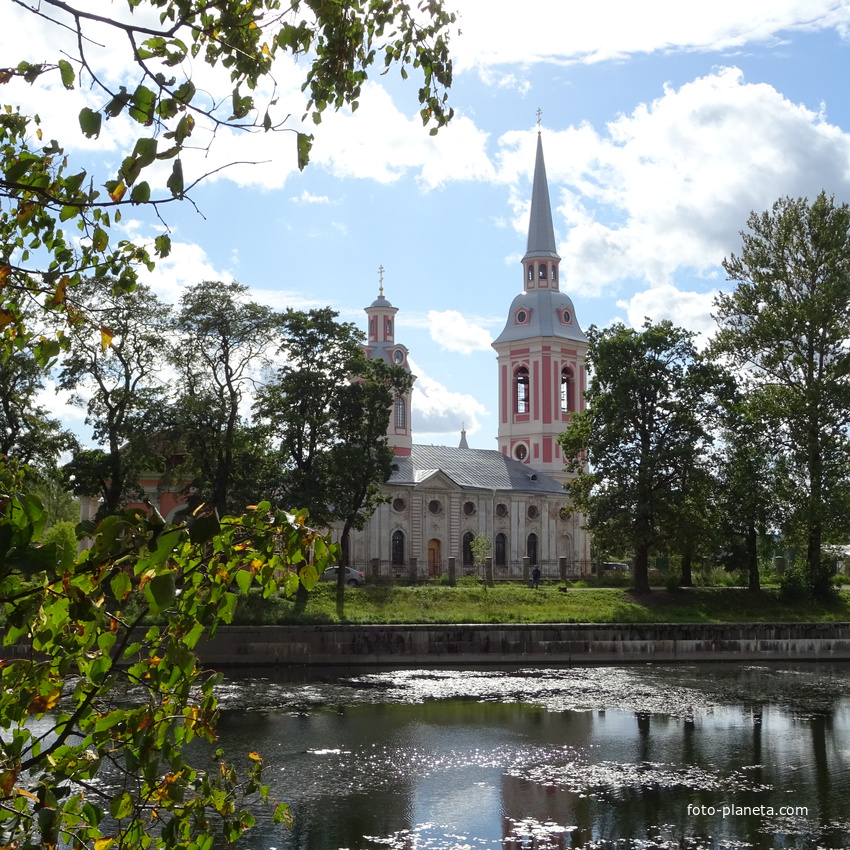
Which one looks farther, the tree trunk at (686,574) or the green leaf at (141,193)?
the tree trunk at (686,574)

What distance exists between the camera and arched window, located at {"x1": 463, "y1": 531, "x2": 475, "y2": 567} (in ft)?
190

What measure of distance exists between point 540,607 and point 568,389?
29.3m

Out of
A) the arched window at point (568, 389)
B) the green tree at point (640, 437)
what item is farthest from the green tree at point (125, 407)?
the arched window at point (568, 389)

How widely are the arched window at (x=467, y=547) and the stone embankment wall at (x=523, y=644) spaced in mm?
25398

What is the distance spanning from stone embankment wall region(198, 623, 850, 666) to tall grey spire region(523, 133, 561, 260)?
3734 cm

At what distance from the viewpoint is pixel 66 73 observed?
364 centimetres

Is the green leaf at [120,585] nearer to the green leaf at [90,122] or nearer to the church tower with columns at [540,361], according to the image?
the green leaf at [90,122]

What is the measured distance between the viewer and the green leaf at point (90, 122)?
3.51 m

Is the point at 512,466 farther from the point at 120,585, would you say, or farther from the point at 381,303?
the point at 120,585

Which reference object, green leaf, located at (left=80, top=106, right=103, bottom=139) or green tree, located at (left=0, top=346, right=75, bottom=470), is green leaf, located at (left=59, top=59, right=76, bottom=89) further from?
green tree, located at (left=0, top=346, right=75, bottom=470)

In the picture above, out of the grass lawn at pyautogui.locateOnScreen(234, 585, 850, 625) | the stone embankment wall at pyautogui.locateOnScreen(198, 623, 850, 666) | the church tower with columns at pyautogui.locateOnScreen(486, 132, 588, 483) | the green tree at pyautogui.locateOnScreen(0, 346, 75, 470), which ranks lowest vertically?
the stone embankment wall at pyautogui.locateOnScreen(198, 623, 850, 666)

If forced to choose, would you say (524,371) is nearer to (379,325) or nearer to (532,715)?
(379,325)

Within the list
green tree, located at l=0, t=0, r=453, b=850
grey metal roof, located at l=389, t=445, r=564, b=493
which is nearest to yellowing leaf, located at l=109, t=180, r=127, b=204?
green tree, located at l=0, t=0, r=453, b=850

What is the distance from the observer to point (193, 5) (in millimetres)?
4410
